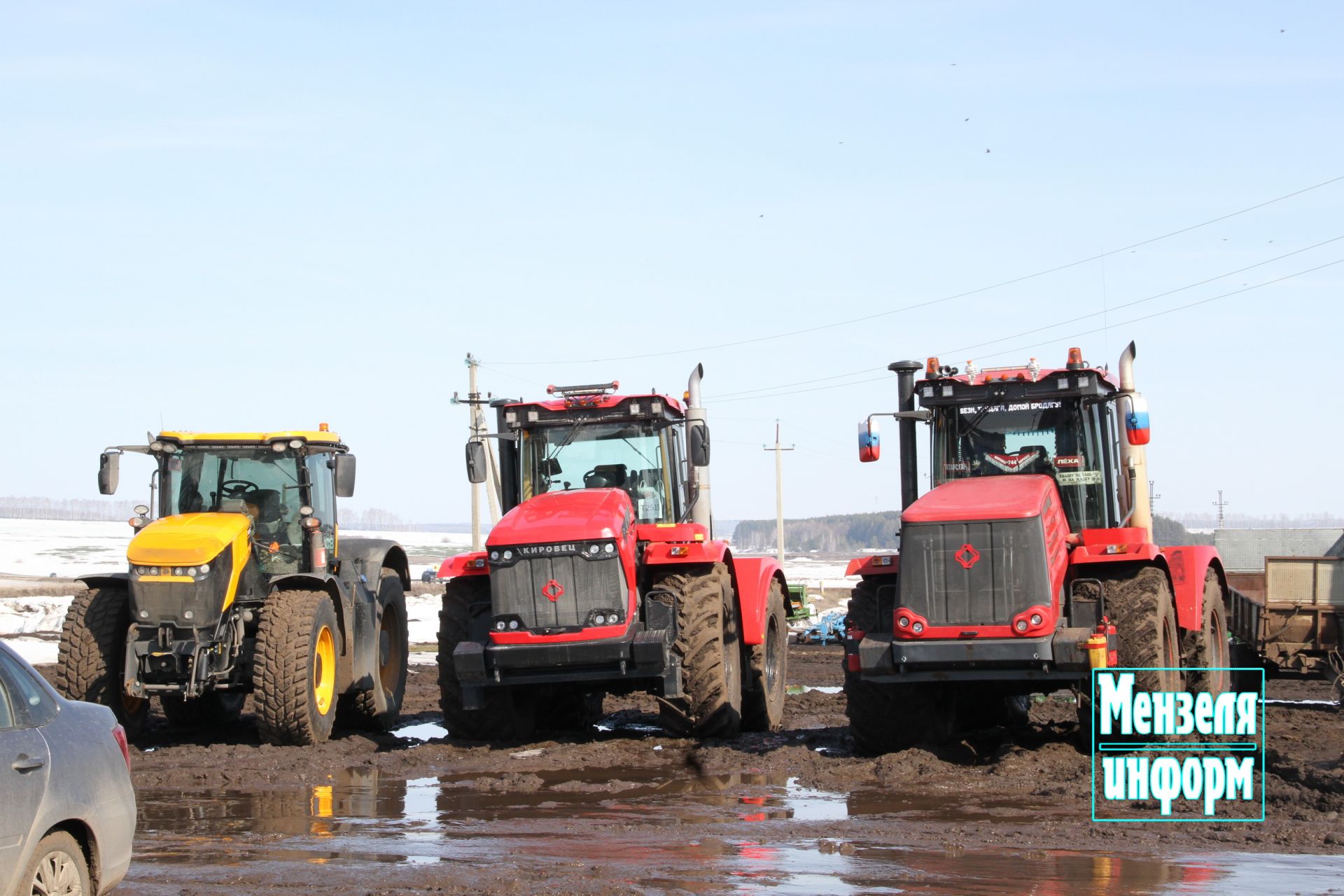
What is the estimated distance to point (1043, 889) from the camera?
6.86 meters

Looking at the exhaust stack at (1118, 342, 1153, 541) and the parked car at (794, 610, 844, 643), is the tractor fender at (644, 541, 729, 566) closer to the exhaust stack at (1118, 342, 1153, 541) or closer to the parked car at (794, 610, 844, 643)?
the exhaust stack at (1118, 342, 1153, 541)

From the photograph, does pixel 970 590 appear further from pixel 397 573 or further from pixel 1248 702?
pixel 397 573

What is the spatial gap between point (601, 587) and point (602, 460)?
1.78 metres

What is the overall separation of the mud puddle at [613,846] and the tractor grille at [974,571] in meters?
1.36

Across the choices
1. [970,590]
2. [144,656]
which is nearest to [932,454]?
[970,590]

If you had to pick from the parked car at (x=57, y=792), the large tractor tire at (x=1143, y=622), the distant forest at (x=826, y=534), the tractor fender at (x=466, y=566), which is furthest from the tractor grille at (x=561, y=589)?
the distant forest at (x=826, y=534)

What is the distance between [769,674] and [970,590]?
418cm

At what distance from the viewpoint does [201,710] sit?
45.1 ft

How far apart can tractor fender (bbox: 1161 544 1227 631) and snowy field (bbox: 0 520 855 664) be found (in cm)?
774

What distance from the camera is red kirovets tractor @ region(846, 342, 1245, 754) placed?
10.3 meters

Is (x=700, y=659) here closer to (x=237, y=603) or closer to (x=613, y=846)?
(x=613, y=846)

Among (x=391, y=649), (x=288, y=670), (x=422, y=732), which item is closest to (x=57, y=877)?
(x=288, y=670)

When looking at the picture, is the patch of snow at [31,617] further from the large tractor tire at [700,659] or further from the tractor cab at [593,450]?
the large tractor tire at [700,659]

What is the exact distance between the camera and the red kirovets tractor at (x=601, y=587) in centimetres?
1161
